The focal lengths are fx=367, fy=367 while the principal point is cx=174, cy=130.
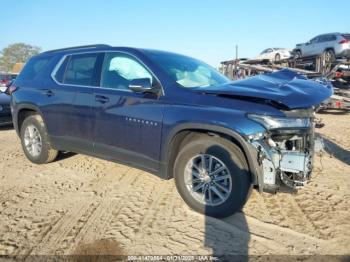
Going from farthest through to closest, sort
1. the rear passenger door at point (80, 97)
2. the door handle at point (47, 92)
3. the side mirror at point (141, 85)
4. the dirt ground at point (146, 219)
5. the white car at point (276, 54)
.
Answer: the white car at point (276, 54)
the door handle at point (47, 92)
the rear passenger door at point (80, 97)
the side mirror at point (141, 85)
the dirt ground at point (146, 219)

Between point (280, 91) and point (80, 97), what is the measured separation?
2738mm

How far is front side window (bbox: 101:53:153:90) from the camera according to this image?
4645 mm

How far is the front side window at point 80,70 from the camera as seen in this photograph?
5.09 meters

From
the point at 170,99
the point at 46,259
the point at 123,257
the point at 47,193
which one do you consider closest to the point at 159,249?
the point at 123,257

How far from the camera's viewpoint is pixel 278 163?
3.66 meters

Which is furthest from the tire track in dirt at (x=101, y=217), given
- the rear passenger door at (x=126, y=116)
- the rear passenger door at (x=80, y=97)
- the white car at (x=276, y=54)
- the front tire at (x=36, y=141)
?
the white car at (x=276, y=54)

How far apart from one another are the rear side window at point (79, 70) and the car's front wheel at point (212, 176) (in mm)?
1797

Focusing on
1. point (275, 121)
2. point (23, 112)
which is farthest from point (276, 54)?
point (275, 121)

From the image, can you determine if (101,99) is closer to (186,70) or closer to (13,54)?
(186,70)

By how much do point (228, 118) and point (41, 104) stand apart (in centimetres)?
331

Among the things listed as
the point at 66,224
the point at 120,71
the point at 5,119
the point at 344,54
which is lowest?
the point at 66,224

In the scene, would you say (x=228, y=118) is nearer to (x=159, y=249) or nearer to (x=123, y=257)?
(x=159, y=249)

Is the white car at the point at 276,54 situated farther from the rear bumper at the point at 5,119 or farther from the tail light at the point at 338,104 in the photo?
the rear bumper at the point at 5,119

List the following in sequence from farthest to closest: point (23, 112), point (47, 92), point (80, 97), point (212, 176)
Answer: point (23, 112) → point (47, 92) → point (80, 97) → point (212, 176)
